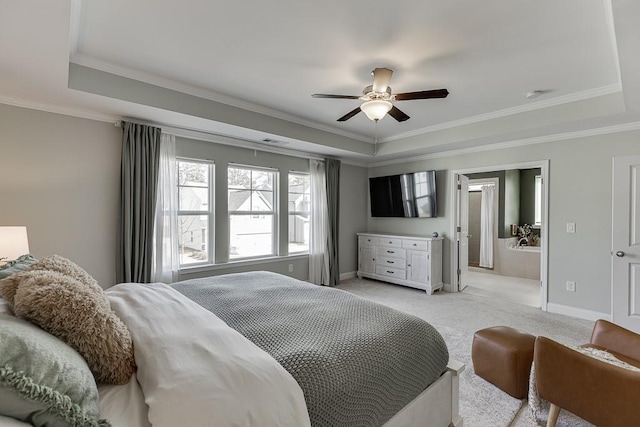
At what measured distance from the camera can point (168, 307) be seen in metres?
1.60

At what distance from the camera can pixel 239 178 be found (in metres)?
4.58

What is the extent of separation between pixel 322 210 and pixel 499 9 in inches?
150

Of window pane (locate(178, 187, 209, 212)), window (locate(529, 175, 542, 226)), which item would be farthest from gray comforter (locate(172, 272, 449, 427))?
window (locate(529, 175, 542, 226))

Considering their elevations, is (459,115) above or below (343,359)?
above

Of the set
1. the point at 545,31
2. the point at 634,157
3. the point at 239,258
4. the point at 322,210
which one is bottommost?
the point at 239,258

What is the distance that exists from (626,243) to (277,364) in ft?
13.5

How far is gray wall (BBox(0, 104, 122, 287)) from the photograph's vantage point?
290 cm

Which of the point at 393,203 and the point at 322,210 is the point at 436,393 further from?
the point at 393,203

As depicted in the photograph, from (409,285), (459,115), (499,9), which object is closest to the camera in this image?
(499,9)

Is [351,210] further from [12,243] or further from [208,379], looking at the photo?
[208,379]

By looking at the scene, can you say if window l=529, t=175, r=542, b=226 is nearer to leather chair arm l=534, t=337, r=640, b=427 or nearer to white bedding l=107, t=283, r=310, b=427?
leather chair arm l=534, t=337, r=640, b=427

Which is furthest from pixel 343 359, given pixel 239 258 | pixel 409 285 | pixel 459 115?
pixel 409 285

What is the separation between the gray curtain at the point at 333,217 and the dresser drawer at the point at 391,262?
2.61ft

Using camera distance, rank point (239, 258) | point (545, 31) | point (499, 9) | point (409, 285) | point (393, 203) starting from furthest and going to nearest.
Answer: point (393, 203) < point (409, 285) < point (239, 258) < point (545, 31) < point (499, 9)
